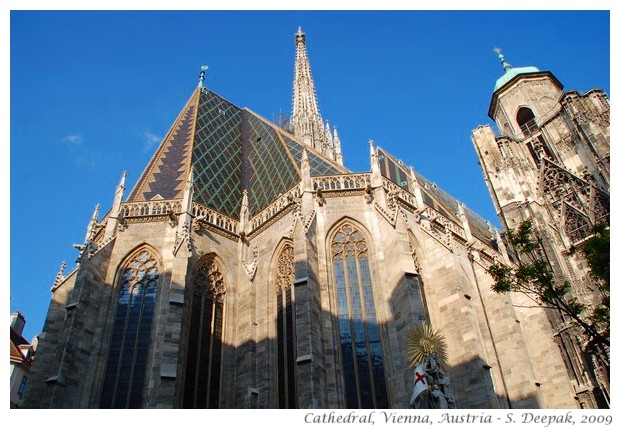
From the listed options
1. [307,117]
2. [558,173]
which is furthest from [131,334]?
[307,117]

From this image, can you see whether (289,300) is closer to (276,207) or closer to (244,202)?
(276,207)

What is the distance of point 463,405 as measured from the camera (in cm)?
1232

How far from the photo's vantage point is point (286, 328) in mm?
13867

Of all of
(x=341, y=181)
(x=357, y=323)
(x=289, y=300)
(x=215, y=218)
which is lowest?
(x=357, y=323)

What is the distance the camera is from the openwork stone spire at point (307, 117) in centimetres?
3550

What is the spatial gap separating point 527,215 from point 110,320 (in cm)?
1710

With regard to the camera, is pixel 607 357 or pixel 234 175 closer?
pixel 607 357

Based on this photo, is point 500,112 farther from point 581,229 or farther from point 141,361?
point 141,361

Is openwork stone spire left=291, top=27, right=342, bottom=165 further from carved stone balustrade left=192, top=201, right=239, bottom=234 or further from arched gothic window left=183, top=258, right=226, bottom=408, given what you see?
arched gothic window left=183, top=258, right=226, bottom=408

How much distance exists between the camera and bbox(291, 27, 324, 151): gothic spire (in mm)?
35562

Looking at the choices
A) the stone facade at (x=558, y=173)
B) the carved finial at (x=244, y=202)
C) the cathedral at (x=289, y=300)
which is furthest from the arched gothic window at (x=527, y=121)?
the carved finial at (x=244, y=202)

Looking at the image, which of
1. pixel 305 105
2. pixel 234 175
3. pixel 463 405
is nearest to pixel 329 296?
pixel 463 405

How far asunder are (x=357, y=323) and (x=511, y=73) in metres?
19.8

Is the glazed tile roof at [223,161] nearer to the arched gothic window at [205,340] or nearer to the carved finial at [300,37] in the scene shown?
the arched gothic window at [205,340]
